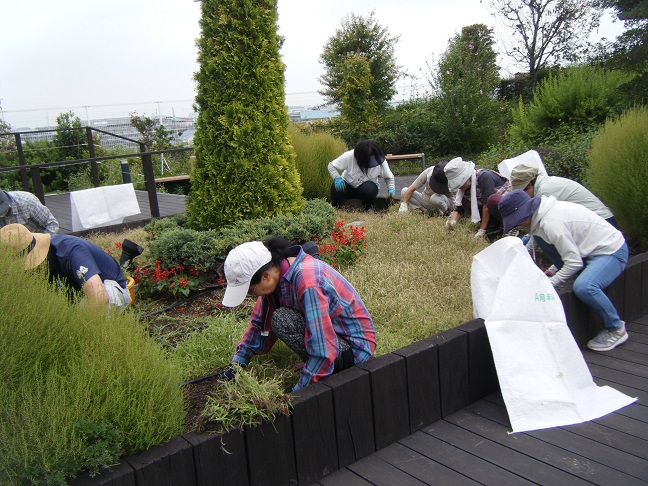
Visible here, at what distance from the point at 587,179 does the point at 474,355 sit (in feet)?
10.9

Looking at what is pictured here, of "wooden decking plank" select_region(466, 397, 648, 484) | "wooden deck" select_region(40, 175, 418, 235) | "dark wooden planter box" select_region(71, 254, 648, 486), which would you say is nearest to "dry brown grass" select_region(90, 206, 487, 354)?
"dark wooden planter box" select_region(71, 254, 648, 486)

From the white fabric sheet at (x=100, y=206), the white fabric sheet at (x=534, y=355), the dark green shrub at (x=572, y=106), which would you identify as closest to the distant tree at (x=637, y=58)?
the dark green shrub at (x=572, y=106)

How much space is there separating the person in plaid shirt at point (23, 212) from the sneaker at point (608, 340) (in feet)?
13.3

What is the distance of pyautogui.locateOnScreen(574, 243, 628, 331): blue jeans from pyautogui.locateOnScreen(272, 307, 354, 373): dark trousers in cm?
177

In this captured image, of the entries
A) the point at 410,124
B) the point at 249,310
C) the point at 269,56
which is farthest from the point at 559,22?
the point at 249,310

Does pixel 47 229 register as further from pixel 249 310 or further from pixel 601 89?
pixel 601 89

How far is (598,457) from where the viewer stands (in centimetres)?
249

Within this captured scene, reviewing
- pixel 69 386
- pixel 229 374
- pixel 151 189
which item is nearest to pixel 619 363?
pixel 229 374

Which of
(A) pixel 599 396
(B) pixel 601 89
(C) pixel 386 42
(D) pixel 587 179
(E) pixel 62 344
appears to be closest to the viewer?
(E) pixel 62 344

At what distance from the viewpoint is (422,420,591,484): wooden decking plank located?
2.38m

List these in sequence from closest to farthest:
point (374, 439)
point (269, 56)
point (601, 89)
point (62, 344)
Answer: point (62, 344) → point (374, 439) → point (269, 56) → point (601, 89)

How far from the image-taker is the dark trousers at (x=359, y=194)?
7.21 m

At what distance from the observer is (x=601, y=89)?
927cm

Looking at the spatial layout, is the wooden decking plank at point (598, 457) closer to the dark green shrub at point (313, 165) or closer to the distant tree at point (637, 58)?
the dark green shrub at point (313, 165)
